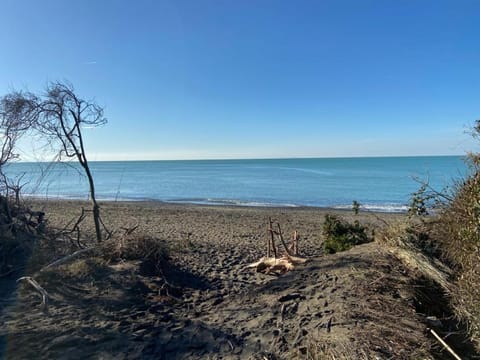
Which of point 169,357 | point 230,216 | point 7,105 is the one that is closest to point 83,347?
point 169,357

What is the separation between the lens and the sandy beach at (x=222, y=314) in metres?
3.68

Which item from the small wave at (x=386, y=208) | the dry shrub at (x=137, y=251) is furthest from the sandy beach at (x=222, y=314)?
the small wave at (x=386, y=208)

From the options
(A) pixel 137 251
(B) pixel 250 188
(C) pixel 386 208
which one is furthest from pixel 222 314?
(B) pixel 250 188

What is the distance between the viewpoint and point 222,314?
192 inches

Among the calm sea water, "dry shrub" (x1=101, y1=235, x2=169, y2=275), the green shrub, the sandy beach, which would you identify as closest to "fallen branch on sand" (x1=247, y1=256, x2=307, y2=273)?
the sandy beach

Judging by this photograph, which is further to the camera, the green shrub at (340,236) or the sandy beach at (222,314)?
the green shrub at (340,236)

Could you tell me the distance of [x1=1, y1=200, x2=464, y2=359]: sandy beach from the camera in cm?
368

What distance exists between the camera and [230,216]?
61.1 ft

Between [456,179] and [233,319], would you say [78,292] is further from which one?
[456,179]

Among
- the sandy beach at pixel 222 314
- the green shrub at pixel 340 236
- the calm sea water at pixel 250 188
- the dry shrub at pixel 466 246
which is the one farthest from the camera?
the calm sea water at pixel 250 188

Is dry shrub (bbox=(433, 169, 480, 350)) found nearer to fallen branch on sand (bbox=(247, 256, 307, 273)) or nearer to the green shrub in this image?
fallen branch on sand (bbox=(247, 256, 307, 273))

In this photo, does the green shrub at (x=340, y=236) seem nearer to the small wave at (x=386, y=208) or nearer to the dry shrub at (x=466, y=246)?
the dry shrub at (x=466, y=246)

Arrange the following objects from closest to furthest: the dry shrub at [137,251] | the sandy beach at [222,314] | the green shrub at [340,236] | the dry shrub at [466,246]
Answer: the sandy beach at [222,314] → the dry shrub at [466,246] → the dry shrub at [137,251] → the green shrub at [340,236]

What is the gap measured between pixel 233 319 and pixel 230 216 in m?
14.0
